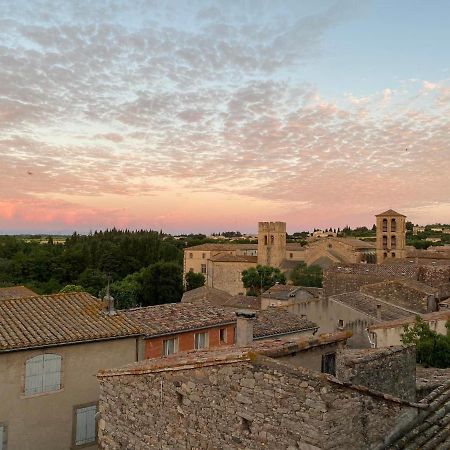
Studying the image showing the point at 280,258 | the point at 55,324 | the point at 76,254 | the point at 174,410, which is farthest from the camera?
the point at 280,258

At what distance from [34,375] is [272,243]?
242 ft

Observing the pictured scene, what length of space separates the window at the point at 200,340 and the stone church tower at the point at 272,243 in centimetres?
6618

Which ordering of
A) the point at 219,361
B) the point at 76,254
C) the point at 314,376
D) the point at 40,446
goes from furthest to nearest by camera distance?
the point at 76,254 < the point at 40,446 < the point at 219,361 < the point at 314,376

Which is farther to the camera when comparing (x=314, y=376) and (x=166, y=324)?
(x=166, y=324)

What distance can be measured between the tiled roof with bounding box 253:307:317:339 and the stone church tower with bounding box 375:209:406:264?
5046 centimetres

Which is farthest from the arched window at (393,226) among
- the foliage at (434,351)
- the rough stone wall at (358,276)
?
the foliage at (434,351)

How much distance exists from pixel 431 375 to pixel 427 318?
14.5 metres

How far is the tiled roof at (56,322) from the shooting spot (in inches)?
475

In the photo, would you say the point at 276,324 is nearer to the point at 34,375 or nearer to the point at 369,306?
the point at 369,306

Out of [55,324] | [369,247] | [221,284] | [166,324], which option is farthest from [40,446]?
[369,247]

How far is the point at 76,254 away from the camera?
7700 centimetres

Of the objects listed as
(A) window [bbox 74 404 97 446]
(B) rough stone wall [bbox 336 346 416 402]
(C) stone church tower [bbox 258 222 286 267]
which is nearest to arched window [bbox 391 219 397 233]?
(C) stone church tower [bbox 258 222 286 267]

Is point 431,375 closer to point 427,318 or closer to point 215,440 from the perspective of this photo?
point 215,440

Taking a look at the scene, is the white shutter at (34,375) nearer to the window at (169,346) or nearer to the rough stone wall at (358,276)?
A: the window at (169,346)
